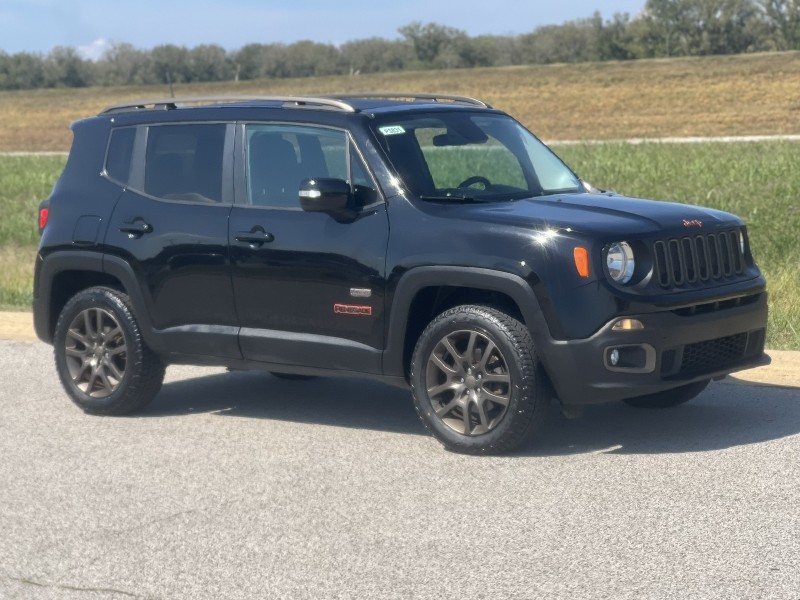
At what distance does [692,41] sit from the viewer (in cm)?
7744

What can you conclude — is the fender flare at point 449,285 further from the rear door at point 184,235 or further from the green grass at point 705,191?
the green grass at point 705,191

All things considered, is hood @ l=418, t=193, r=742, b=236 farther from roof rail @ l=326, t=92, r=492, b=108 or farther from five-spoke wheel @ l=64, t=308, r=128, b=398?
five-spoke wheel @ l=64, t=308, r=128, b=398

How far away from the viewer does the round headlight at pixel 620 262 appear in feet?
23.4

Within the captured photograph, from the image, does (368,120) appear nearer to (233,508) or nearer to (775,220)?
(233,508)

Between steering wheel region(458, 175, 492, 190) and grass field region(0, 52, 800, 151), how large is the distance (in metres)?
33.9

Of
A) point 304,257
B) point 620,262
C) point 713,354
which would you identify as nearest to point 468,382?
point 620,262

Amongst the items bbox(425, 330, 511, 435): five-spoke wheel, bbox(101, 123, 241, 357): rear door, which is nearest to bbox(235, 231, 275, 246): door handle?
bbox(101, 123, 241, 357): rear door

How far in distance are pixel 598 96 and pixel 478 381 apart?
169 ft

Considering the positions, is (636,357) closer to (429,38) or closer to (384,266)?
(384,266)

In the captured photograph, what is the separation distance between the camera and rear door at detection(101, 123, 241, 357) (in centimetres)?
830

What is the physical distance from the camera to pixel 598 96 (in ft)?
189

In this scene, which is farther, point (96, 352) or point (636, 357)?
point (96, 352)

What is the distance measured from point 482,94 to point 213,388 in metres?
52.4

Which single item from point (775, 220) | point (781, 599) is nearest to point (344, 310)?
point (781, 599)
